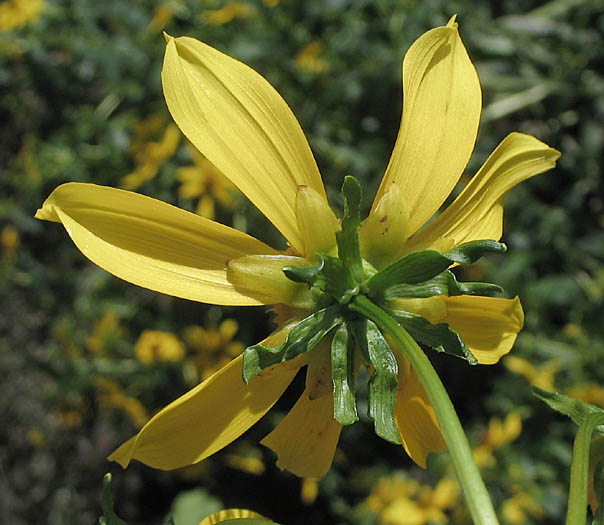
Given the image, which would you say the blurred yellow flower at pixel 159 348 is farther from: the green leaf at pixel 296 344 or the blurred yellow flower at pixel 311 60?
the green leaf at pixel 296 344

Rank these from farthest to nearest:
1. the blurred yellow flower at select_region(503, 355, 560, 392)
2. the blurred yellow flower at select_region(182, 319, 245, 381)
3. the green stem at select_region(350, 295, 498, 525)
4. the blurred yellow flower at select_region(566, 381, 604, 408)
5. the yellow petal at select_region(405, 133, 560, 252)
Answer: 1. the blurred yellow flower at select_region(182, 319, 245, 381)
2. the blurred yellow flower at select_region(503, 355, 560, 392)
3. the blurred yellow flower at select_region(566, 381, 604, 408)
4. the yellow petal at select_region(405, 133, 560, 252)
5. the green stem at select_region(350, 295, 498, 525)

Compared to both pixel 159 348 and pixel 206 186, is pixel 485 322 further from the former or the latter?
pixel 159 348

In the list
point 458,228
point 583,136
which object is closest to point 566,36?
point 583,136

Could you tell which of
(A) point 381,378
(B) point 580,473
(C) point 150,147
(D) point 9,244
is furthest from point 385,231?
(D) point 9,244

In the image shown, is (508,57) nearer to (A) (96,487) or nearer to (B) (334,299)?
(B) (334,299)

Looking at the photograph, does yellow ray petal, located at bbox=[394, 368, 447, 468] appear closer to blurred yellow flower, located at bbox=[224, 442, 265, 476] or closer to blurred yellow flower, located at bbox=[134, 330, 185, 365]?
blurred yellow flower, located at bbox=[134, 330, 185, 365]

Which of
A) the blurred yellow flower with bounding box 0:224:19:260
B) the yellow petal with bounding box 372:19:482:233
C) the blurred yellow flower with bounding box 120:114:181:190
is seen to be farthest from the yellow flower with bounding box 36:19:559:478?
the blurred yellow flower with bounding box 0:224:19:260
